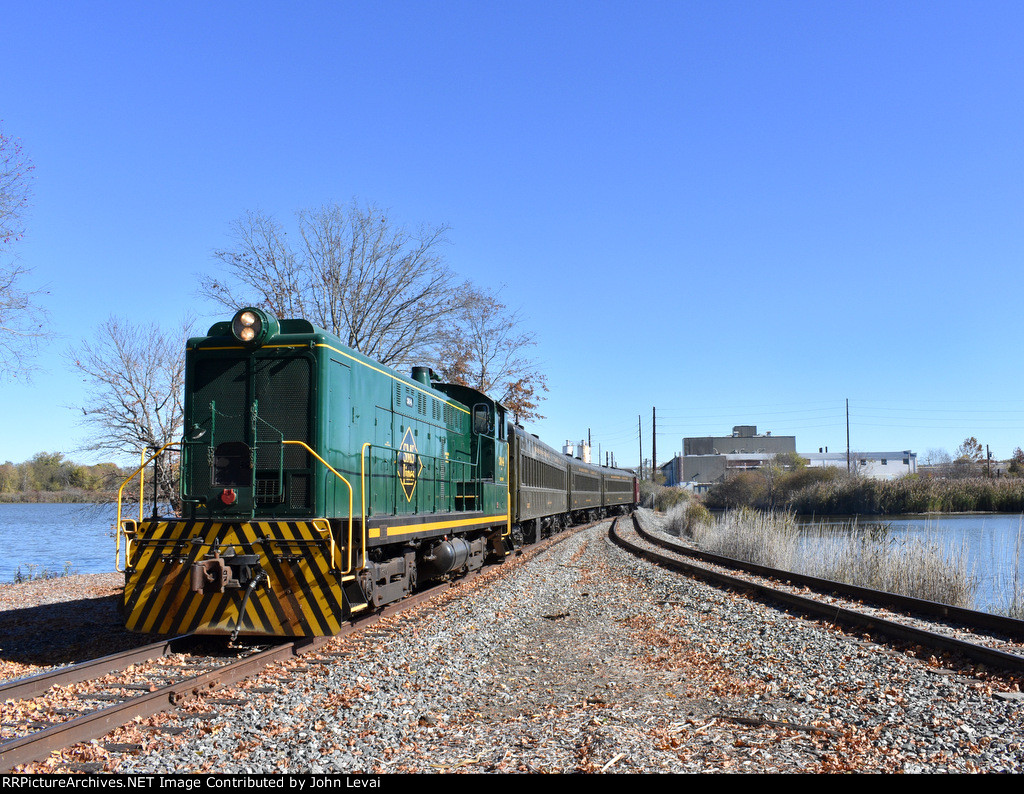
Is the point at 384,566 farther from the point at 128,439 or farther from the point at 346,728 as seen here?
the point at 128,439

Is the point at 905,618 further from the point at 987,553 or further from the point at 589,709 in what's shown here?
the point at 987,553

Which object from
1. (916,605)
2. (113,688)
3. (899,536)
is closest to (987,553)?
(899,536)

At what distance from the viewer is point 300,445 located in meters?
7.98

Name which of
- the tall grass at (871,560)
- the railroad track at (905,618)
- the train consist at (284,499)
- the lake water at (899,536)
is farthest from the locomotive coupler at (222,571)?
the tall grass at (871,560)

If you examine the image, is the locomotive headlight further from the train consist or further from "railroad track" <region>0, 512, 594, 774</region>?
"railroad track" <region>0, 512, 594, 774</region>

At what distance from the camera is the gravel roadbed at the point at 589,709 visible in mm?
4184

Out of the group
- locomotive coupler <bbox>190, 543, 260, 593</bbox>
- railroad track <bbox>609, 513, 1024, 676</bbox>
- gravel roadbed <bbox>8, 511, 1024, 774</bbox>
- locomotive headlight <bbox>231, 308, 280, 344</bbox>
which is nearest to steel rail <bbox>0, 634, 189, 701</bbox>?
locomotive coupler <bbox>190, 543, 260, 593</bbox>

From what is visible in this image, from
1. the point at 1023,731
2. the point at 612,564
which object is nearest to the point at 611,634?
the point at 1023,731

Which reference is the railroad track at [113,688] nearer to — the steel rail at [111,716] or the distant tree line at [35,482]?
the steel rail at [111,716]

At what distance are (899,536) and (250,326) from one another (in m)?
15.3

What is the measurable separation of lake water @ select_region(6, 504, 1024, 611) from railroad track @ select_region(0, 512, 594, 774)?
806 centimetres

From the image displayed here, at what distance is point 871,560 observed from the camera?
1324 cm

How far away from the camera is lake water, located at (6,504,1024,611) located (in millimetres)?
13414
